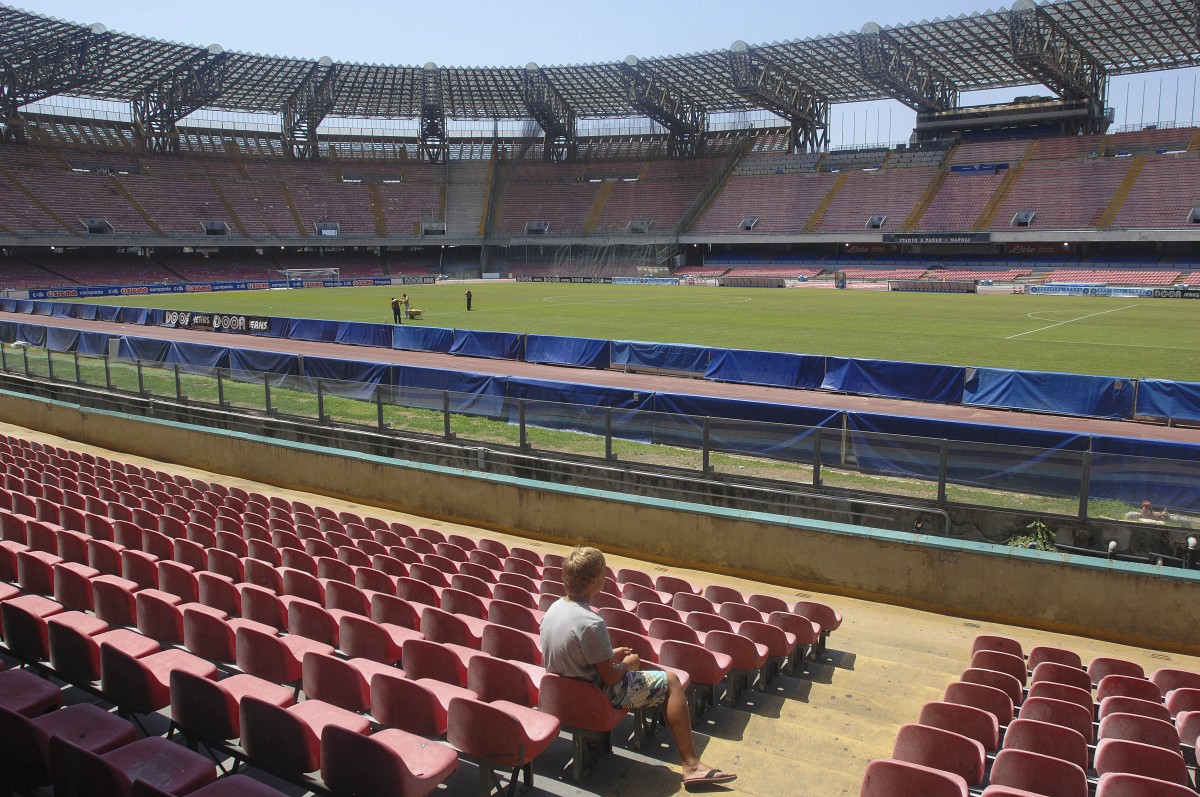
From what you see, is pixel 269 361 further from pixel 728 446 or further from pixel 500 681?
pixel 500 681

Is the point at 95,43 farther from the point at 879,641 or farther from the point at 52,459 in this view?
the point at 879,641

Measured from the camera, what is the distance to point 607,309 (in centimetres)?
5041

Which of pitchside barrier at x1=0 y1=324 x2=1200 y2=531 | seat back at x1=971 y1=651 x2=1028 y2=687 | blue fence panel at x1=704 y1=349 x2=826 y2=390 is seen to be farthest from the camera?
blue fence panel at x1=704 y1=349 x2=826 y2=390

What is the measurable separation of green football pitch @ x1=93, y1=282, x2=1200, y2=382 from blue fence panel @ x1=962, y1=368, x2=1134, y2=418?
257 inches

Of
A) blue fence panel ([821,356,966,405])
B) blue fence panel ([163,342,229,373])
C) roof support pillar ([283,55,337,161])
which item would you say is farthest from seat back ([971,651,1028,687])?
roof support pillar ([283,55,337,161])

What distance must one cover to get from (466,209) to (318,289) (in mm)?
29517

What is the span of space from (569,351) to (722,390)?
6545 millimetres

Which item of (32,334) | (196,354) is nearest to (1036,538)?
(196,354)

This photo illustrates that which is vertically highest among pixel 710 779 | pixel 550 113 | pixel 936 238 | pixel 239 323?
pixel 550 113

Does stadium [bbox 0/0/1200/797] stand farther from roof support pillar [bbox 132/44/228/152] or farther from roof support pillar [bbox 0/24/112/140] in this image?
roof support pillar [bbox 132/44/228/152]

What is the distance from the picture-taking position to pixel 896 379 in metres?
23.0

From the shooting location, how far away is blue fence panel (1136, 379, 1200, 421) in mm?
19625

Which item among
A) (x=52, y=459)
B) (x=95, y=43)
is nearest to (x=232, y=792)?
(x=52, y=459)

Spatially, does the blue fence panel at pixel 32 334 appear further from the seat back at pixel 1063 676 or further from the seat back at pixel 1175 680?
the seat back at pixel 1175 680
